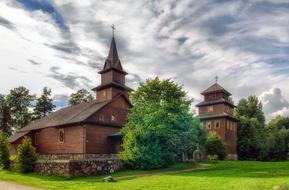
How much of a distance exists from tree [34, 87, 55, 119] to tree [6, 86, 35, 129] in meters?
1.74

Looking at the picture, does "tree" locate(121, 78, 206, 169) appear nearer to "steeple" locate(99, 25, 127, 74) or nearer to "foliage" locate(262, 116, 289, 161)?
"steeple" locate(99, 25, 127, 74)

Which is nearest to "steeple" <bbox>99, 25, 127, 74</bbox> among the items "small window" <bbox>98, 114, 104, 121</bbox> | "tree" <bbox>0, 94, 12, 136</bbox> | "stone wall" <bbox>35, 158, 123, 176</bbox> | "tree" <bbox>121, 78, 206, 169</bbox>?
"small window" <bbox>98, 114, 104, 121</bbox>

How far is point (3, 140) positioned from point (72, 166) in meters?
16.1

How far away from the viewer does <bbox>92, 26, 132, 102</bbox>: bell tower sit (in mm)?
45844

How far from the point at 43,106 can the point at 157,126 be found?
48653 millimetres

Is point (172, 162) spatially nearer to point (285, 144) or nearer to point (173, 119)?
point (173, 119)

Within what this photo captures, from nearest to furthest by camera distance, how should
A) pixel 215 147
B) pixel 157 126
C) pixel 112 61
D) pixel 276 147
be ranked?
pixel 157 126 → pixel 215 147 → pixel 112 61 → pixel 276 147

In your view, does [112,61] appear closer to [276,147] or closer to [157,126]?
[157,126]

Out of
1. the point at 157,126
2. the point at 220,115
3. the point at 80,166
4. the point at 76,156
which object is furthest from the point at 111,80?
the point at 220,115

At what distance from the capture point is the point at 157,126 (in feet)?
105

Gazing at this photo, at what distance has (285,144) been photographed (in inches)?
2594

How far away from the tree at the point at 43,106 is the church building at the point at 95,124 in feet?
75.6

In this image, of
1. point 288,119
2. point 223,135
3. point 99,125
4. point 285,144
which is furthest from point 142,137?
point 288,119

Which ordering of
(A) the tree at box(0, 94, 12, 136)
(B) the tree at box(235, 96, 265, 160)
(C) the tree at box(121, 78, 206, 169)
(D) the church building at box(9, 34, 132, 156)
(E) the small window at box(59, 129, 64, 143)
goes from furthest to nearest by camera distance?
1. (A) the tree at box(0, 94, 12, 136)
2. (B) the tree at box(235, 96, 265, 160)
3. (E) the small window at box(59, 129, 64, 143)
4. (D) the church building at box(9, 34, 132, 156)
5. (C) the tree at box(121, 78, 206, 169)
